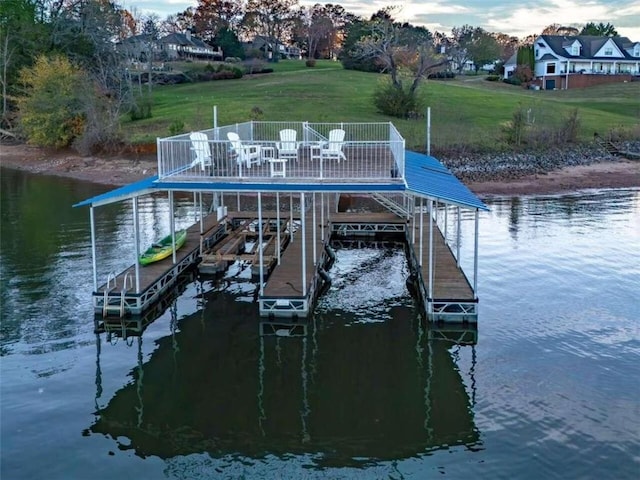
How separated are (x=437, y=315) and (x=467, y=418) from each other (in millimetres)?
4742

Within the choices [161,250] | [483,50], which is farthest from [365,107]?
[483,50]

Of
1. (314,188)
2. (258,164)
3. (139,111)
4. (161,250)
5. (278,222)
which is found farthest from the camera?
(139,111)

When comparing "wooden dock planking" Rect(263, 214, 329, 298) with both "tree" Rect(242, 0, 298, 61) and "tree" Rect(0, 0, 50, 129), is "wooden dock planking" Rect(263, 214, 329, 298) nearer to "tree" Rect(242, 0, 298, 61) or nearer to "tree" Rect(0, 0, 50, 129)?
"tree" Rect(0, 0, 50, 129)

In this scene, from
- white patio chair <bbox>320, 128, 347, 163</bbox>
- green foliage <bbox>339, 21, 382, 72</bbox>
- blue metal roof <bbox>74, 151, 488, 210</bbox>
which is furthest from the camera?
green foliage <bbox>339, 21, 382, 72</bbox>

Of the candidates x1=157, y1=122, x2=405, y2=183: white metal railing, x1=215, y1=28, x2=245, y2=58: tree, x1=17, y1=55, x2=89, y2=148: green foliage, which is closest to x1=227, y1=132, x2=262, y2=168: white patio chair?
x1=157, y1=122, x2=405, y2=183: white metal railing

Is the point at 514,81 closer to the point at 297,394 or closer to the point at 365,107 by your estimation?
the point at 365,107

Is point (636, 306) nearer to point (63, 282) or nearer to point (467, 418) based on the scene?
point (467, 418)

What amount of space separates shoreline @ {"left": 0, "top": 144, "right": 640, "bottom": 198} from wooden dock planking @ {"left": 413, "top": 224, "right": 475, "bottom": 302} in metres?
16.9

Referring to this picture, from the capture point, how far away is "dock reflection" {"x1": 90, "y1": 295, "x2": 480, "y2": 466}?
38.7 feet

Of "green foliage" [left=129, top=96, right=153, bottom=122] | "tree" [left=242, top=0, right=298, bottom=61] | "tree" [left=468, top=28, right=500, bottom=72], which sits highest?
"tree" [left=242, top=0, right=298, bottom=61]

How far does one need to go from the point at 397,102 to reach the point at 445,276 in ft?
118

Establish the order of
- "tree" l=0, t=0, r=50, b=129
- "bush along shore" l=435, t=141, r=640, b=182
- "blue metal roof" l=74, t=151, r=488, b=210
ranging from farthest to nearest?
"tree" l=0, t=0, r=50, b=129, "bush along shore" l=435, t=141, r=640, b=182, "blue metal roof" l=74, t=151, r=488, b=210

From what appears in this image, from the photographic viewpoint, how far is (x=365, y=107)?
55.6 m

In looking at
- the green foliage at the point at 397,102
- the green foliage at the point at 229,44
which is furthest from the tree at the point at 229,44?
the green foliage at the point at 397,102
